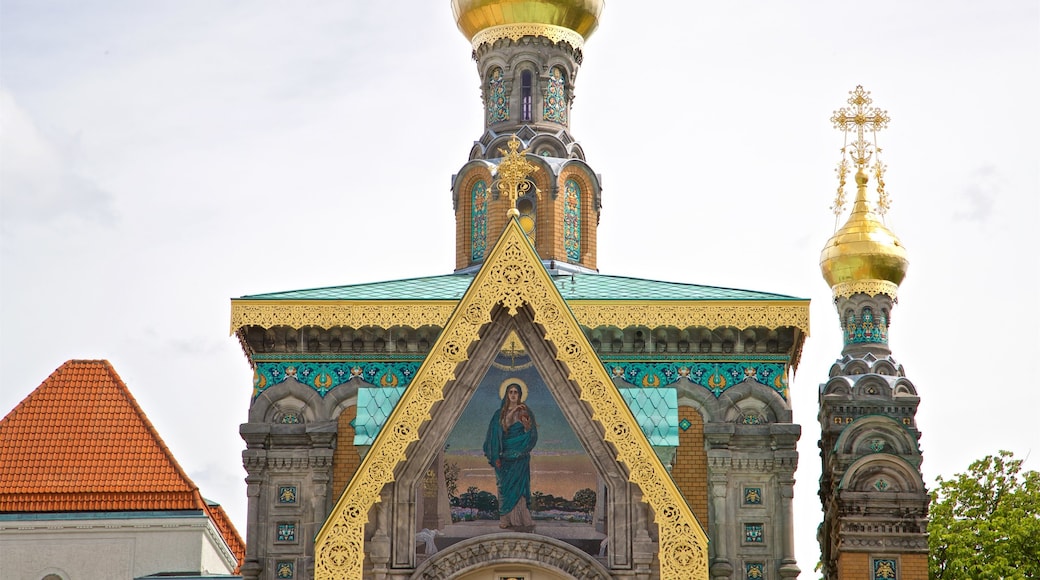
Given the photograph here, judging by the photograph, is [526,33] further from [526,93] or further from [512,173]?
[512,173]

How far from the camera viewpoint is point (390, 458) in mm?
30875

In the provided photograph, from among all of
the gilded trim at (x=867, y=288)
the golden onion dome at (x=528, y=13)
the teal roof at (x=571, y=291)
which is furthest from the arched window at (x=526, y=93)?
the gilded trim at (x=867, y=288)

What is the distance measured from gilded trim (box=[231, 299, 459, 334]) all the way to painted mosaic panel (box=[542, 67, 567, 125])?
16.3 feet

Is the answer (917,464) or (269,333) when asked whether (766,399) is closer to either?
(917,464)

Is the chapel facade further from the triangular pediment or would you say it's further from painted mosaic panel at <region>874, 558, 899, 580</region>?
painted mosaic panel at <region>874, 558, 899, 580</region>

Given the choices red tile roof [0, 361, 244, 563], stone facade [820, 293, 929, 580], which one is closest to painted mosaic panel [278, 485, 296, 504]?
red tile roof [0, 361, 244, 563]

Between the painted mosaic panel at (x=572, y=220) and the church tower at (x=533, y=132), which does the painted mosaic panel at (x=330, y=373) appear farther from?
the painted mosaic panel at (x=572, y=220)

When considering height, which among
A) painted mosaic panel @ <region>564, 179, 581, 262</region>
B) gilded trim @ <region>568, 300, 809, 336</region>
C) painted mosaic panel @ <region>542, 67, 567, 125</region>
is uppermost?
painted mosaic panel @ <region>542, 67, 567, 125</region>

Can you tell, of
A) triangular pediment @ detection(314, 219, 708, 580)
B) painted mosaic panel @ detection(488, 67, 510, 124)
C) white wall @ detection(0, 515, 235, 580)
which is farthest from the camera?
painted mosaic panel @ detection(488, 67, 510, 124)

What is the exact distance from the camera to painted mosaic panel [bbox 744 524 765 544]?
32281 mm

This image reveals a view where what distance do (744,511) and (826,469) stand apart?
2.79m

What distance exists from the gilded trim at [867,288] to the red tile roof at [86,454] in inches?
359

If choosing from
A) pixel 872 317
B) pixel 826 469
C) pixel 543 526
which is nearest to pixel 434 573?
pixel 543 526

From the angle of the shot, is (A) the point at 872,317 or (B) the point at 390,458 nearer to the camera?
(B) the point at 390,458
